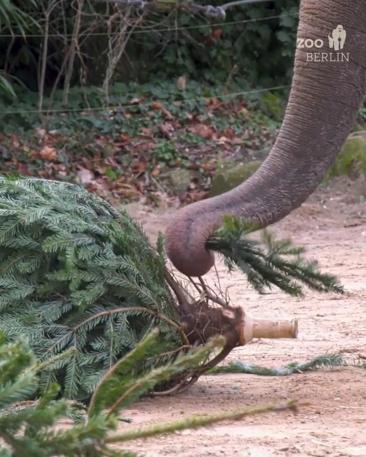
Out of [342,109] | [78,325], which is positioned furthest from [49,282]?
[342,109]

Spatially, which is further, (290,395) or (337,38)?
(290,395)

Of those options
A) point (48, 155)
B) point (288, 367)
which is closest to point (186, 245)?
point (288, 367)

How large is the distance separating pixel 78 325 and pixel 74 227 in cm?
37

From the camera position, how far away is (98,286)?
4.32 metres

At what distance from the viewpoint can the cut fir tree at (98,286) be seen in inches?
166

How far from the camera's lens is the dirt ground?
3.44 metres

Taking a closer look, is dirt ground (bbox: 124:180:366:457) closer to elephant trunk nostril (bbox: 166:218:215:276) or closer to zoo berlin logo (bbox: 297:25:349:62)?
elephant trunk nostril (bbox: 166:218:215:276)

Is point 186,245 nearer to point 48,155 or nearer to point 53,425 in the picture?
point 53,425

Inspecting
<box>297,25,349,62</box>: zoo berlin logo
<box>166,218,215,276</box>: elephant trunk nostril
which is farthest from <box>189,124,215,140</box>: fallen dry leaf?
<box>166,218,215,276</box>: elephant trunk nostril

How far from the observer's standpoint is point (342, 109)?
400cm

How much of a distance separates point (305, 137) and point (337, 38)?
0.33 meters

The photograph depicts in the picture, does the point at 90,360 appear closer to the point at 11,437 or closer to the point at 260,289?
the point at 260,289

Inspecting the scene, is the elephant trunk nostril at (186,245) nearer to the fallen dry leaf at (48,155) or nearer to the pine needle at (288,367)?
the pine needle at (288,367)

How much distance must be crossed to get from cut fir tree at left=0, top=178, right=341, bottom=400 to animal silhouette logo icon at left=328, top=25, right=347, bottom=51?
2.12ft
